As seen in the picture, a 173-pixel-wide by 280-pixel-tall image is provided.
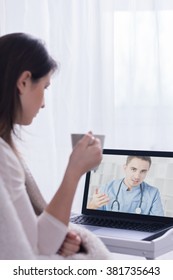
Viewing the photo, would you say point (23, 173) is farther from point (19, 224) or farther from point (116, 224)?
point (116, 224)

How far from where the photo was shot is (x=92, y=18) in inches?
73.5

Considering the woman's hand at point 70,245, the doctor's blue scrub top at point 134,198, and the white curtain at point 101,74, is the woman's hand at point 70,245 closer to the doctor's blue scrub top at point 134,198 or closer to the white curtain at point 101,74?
the doctor's blue scrub top at point 134,198

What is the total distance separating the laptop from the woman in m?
Answer: 0.30

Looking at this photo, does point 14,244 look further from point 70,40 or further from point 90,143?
point 70,40

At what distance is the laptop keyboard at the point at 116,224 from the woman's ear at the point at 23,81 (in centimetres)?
59

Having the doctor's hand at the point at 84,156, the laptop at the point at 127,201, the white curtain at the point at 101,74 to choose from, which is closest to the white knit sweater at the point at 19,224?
the doctor's hand at the point at 84,156

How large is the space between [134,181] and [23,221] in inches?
23.0

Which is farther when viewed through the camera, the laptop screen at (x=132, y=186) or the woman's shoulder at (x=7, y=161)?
the laptop screen at (x=132, y=186)

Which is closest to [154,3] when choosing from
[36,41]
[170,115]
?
[170,115]

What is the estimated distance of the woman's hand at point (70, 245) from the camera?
117 centimetres

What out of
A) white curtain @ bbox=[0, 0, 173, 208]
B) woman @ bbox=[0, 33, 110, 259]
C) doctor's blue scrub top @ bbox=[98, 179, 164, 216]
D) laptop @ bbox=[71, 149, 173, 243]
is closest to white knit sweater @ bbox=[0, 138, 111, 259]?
woman @ bbox=[0, 33, 110, 259]

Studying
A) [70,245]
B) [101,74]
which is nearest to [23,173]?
[70,245]

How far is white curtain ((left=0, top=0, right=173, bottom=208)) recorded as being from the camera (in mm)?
1793

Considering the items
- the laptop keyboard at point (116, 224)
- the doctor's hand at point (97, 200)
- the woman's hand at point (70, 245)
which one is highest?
the doctor's hand at point (97, 200)
